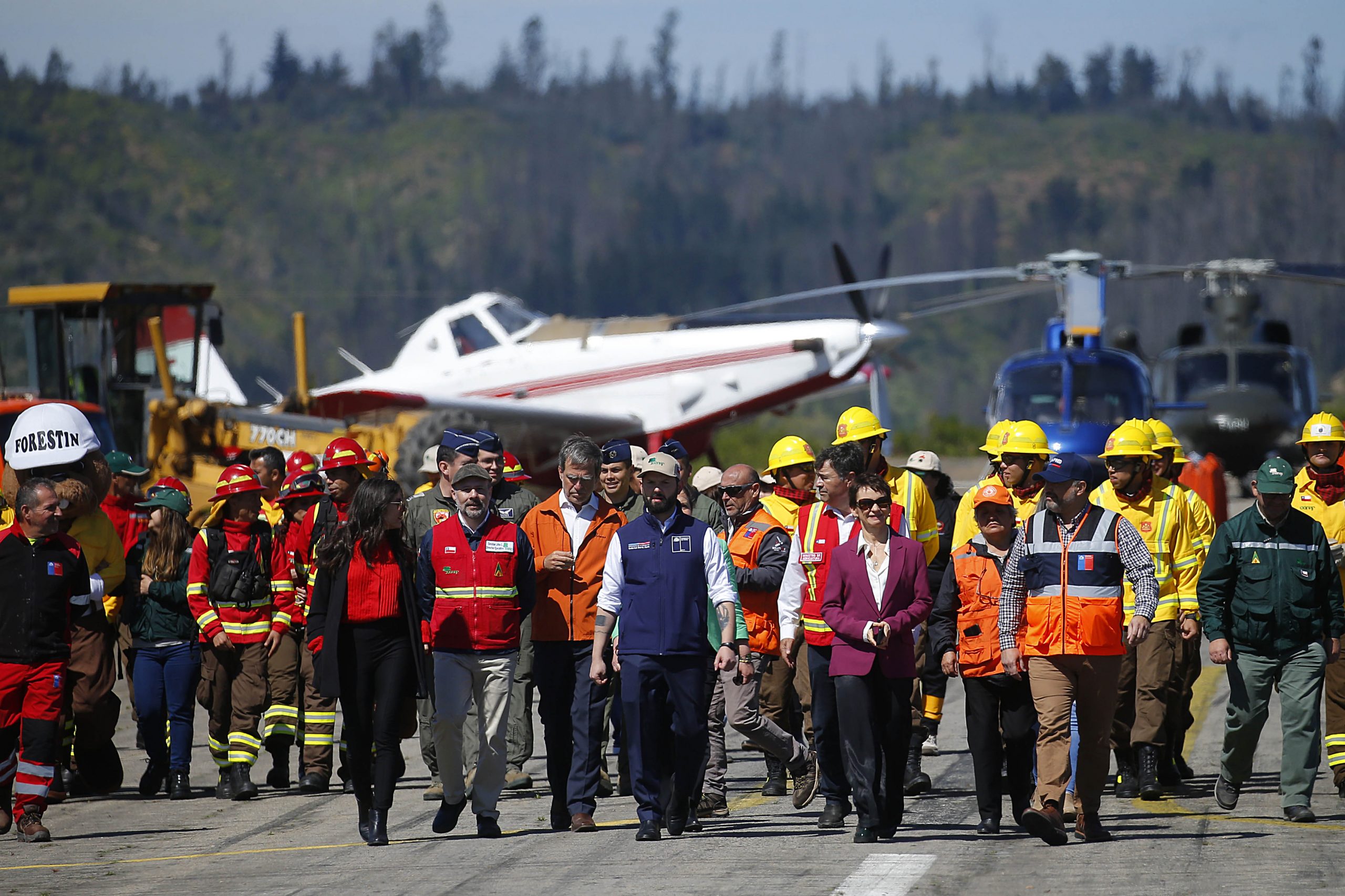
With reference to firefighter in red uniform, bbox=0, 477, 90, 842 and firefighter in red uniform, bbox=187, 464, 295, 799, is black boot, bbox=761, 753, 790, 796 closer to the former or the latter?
firefighter in red uniform, bbox=187, 464, 295, 799

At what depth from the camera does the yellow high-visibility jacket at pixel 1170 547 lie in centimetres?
886

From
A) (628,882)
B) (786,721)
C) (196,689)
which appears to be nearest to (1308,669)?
(786,721)

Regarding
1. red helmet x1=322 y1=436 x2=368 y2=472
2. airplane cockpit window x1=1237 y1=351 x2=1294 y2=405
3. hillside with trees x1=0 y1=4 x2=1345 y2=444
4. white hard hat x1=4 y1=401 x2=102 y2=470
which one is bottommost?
red helmet x1=322 y1=436 x2=368 y2=472

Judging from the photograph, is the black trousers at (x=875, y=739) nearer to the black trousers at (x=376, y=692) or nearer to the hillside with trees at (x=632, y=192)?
the black trousers at (x=376, y=692)

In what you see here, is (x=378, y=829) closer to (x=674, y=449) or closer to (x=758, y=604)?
(x=758, y=604)

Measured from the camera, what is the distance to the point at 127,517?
10719 mm

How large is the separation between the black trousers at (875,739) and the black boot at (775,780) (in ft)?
5.22

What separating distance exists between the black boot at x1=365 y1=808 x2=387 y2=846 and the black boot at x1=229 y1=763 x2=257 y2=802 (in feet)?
5.62

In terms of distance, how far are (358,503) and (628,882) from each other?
237 centimetres

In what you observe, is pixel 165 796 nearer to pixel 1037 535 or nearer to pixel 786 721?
pixel 786 721

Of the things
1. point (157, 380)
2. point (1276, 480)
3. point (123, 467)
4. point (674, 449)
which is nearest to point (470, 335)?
point (157, 380)

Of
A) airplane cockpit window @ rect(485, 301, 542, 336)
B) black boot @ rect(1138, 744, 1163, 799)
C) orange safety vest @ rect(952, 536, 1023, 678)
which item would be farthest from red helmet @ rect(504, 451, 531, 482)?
airplane cockpit window @ rect(485, 301, 542, 336)

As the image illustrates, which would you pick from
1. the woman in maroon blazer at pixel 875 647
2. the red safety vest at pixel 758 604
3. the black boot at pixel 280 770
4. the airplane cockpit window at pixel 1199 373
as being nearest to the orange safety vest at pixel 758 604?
the red safety vest at pixel 758 604

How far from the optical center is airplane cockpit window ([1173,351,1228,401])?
91.6ft
